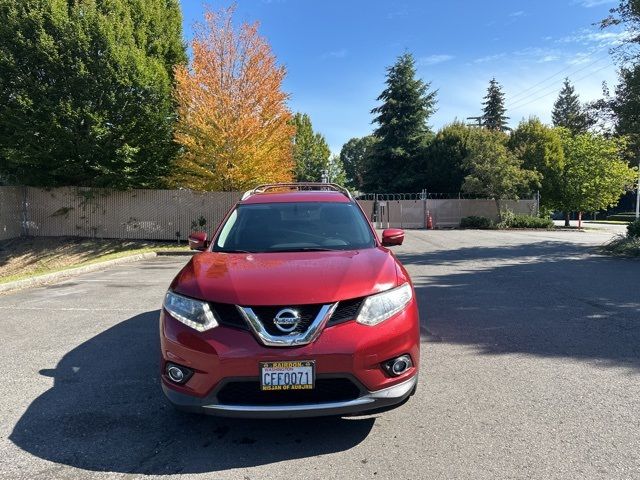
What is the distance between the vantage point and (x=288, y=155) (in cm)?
1914

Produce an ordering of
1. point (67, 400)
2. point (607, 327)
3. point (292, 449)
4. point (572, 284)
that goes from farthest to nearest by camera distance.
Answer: point (572, 284) → point (607, 327) → point (67, 400) → point (292, 449)

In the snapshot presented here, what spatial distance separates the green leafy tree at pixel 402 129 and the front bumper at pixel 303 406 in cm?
3673

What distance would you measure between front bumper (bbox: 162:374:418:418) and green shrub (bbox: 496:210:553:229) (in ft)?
95.9

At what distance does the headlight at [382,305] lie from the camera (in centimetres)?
320

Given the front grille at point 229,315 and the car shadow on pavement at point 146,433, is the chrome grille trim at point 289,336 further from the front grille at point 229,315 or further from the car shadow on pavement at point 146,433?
the car shadow on pavement at point 146,433

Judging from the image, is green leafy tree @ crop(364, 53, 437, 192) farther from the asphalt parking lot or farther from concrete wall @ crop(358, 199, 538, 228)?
the asphalt parking lot

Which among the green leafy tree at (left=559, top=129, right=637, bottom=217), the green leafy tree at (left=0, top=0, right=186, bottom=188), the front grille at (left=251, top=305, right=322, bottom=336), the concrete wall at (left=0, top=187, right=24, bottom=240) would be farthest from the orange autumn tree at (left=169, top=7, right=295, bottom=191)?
the green leafy tree at (left=559, top=129, right=637, bottom=217)

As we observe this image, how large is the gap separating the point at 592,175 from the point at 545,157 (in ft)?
12.1

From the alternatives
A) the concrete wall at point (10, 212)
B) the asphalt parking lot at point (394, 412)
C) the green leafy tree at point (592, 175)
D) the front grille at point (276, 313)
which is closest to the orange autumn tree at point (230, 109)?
the concrete wall at point (10, 212)

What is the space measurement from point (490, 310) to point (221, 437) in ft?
15.9

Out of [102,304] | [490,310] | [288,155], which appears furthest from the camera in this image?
[288,155]

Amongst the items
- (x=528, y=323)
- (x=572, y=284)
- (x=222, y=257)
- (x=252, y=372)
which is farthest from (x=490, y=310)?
(x=252, y=372)

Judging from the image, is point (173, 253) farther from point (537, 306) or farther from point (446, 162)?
point (446, 162)

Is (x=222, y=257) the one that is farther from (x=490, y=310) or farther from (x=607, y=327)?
(x=607, y=327)
